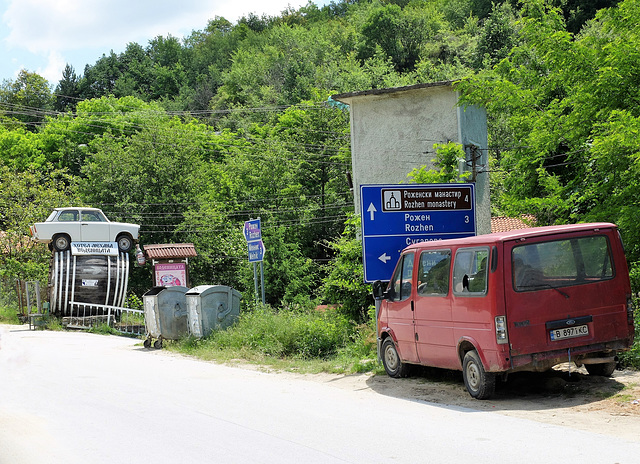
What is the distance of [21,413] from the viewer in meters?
8.90

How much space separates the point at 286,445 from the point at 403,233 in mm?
6524

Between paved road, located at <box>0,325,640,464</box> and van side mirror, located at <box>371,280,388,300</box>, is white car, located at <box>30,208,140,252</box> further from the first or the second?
van side mirror, located at <box>371,280,388,300</box>

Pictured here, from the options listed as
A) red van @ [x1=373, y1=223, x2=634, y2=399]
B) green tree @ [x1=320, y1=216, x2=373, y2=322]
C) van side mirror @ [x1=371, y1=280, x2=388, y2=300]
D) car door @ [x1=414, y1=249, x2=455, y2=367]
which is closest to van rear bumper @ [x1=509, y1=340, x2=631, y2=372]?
red van @ [x1=373, y1=223, x2=634, y2=399]

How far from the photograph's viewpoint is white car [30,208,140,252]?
97.3 feet

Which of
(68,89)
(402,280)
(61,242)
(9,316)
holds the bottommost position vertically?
(9,316)

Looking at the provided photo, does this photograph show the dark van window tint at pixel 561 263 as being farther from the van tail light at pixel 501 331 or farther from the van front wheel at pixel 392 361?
the van front wheel at pixel 392 361

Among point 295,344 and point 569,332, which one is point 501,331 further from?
point 295,344

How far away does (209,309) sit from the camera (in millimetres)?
17547

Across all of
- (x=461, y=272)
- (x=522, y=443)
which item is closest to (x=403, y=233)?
(x=461, y=272)

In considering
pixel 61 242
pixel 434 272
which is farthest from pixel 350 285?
pixel 61 242

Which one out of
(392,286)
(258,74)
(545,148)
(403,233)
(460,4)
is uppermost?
(460,4)

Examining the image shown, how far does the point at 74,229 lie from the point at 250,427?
958 inches

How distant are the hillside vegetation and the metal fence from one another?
24.4 feet

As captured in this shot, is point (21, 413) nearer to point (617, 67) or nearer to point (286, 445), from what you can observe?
point (286, 445)
